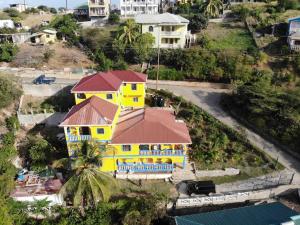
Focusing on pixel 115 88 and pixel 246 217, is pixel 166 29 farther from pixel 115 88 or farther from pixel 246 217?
pixel 246 217

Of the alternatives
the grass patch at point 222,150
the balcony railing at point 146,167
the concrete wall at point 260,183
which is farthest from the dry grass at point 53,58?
the concrete wall at point 260,183

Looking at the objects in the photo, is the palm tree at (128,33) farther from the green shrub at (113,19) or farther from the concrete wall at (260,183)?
the concrete wall at (260,183)

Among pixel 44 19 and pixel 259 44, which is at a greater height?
pixel 44 19

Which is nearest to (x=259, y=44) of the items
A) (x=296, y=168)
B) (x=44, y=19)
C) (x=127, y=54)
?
(x=127, y=54)

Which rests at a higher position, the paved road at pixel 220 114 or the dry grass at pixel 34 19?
the dry grass at pixel 34 19

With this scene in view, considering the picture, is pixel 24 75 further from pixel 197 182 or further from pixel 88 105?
pixel 197 182

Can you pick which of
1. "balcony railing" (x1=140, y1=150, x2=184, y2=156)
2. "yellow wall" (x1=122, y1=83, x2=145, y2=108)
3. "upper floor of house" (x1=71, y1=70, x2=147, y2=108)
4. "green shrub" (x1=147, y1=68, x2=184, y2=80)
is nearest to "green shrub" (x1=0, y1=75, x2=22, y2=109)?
"upper floor of house" (x1=71, y1=70, x2=147, y2=108)
